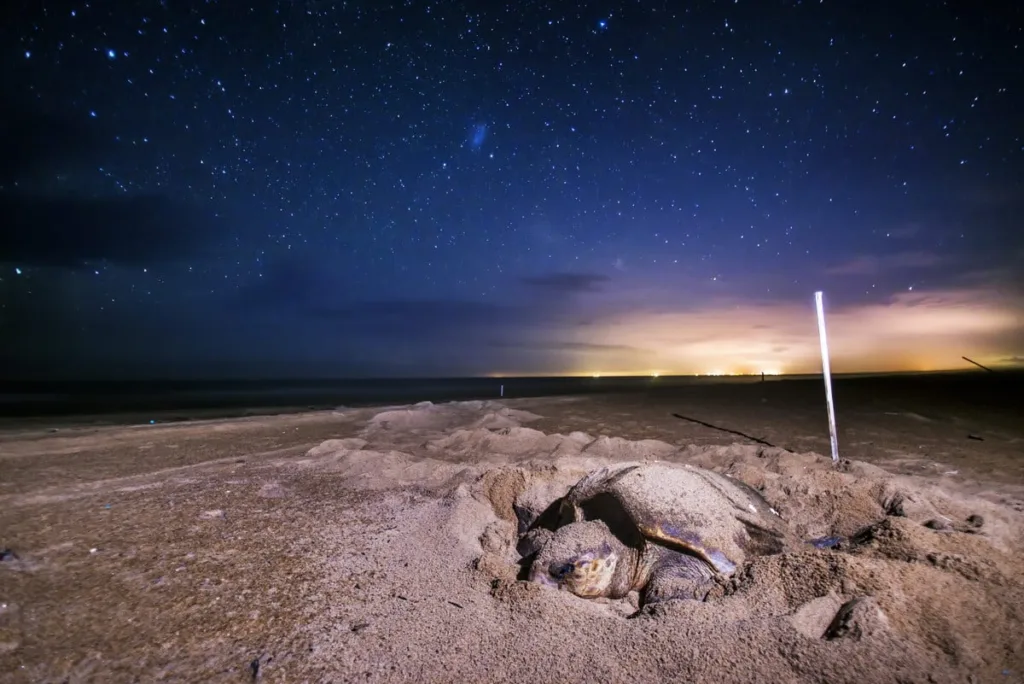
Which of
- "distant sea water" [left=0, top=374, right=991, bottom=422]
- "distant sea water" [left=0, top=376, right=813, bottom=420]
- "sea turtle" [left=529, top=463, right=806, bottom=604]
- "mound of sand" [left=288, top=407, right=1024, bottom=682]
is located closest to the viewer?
"mound of sand" [left=288, top=407, right=1024, bottom=682]

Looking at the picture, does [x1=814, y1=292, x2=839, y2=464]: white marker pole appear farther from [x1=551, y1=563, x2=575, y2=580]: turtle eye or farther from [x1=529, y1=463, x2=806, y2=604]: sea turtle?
[x1=551, y1=563, x2=575, y2=580]: turtle eye

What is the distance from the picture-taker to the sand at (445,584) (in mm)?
2041

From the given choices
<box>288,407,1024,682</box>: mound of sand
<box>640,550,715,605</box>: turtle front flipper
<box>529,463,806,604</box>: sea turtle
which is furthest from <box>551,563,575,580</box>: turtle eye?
<box>640,550,715,605</box>: turtle front flipper

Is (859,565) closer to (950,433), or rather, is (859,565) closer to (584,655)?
(584,655)

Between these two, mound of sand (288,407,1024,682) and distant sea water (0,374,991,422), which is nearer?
mound of sand (288,407,1024,682)

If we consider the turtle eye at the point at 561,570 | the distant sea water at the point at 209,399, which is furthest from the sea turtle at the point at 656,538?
the distant sea water at the point at 209,399

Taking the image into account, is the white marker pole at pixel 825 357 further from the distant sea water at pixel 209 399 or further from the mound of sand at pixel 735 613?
the distant sea water at pixel 209 399

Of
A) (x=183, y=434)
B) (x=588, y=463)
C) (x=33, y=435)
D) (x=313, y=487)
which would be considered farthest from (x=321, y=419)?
(x=588, y=463)

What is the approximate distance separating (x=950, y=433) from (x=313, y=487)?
10.4 meters

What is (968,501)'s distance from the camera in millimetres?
4109

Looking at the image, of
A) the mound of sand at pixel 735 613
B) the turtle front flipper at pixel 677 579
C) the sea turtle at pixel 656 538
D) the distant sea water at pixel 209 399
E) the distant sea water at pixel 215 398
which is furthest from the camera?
the distant sea water at pixel 215 398

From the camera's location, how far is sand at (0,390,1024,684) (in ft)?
6.70

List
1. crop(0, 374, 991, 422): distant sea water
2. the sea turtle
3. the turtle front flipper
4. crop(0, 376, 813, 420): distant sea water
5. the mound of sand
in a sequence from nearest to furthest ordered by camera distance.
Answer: the mound of sand → the turtle front flipper → the sea turtle → crop(0, 374, 991, 422): distant sea water → crop(0, 376, 813, 420): distant sea water

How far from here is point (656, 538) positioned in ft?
9.90
